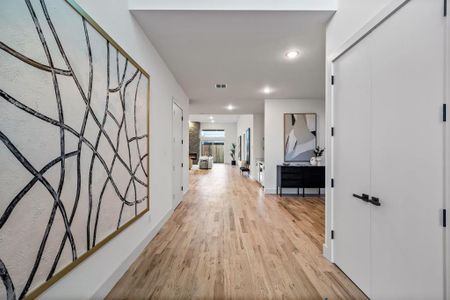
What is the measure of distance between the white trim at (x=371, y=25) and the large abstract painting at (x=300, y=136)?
368cm

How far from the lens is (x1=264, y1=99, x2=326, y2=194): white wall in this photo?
19.0 ft

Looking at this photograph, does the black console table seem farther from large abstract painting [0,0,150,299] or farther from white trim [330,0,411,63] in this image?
large abstract painting [0,0,150,299]

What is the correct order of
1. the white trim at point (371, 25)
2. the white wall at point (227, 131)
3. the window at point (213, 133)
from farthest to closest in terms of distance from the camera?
the window at point (213, 133) < the white wall at point (227, 131) < the white trim at point (371, 25)

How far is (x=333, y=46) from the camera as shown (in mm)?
2227

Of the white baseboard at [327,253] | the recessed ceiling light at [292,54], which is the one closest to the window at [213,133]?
the recessed ceiling light at [292,54]

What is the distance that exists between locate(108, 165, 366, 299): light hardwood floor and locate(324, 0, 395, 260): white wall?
438 mm

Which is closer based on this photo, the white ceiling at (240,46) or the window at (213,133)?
the white ceiling at (240,46)

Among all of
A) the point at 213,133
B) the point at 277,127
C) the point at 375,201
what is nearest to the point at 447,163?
the point at 375,201

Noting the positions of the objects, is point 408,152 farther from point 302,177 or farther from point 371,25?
point 302,177

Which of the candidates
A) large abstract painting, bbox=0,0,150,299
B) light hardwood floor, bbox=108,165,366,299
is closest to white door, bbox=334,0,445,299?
light hardwood floor, bbox=108,165,366,299

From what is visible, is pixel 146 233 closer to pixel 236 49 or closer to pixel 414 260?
pixel 414 260

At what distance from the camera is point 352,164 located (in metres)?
1.92

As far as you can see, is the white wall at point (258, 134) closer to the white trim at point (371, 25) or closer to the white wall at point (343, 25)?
the white wall at point (343, 25)

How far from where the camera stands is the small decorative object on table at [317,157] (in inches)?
217
